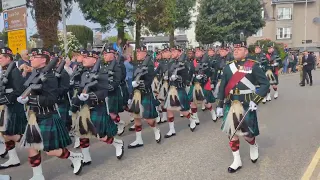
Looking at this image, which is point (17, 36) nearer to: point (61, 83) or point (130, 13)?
point (61, 83)

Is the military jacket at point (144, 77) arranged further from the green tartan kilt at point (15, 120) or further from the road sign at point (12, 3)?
the road sign at point (12, 3)

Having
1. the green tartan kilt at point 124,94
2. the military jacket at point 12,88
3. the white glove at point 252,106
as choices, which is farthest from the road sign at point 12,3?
the white glove at point 252,106

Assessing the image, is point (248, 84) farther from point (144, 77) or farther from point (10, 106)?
point (10, 106)

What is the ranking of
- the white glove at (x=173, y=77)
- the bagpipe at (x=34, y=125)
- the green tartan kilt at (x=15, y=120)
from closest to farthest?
the bagpipe at (x=34, y=125), the green tartan kilt at (x=15, y=120), the white glove at (x=173, y=77)

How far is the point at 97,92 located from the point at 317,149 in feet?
13.5

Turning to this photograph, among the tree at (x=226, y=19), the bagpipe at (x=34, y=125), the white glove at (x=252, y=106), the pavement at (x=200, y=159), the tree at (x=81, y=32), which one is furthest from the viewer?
the tree at (x=81, y=32)

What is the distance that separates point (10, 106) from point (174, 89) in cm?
342

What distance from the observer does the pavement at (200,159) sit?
225 inches

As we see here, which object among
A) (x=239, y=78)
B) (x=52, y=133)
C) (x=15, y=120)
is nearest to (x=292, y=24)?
(x=239, y=78)

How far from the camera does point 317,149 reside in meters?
6.89

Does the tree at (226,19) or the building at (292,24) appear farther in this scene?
the building at (292,24)

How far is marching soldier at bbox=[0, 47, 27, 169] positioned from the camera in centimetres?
591

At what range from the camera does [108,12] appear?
2027 cm

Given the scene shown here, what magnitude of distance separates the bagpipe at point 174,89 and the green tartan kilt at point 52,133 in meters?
3.07
